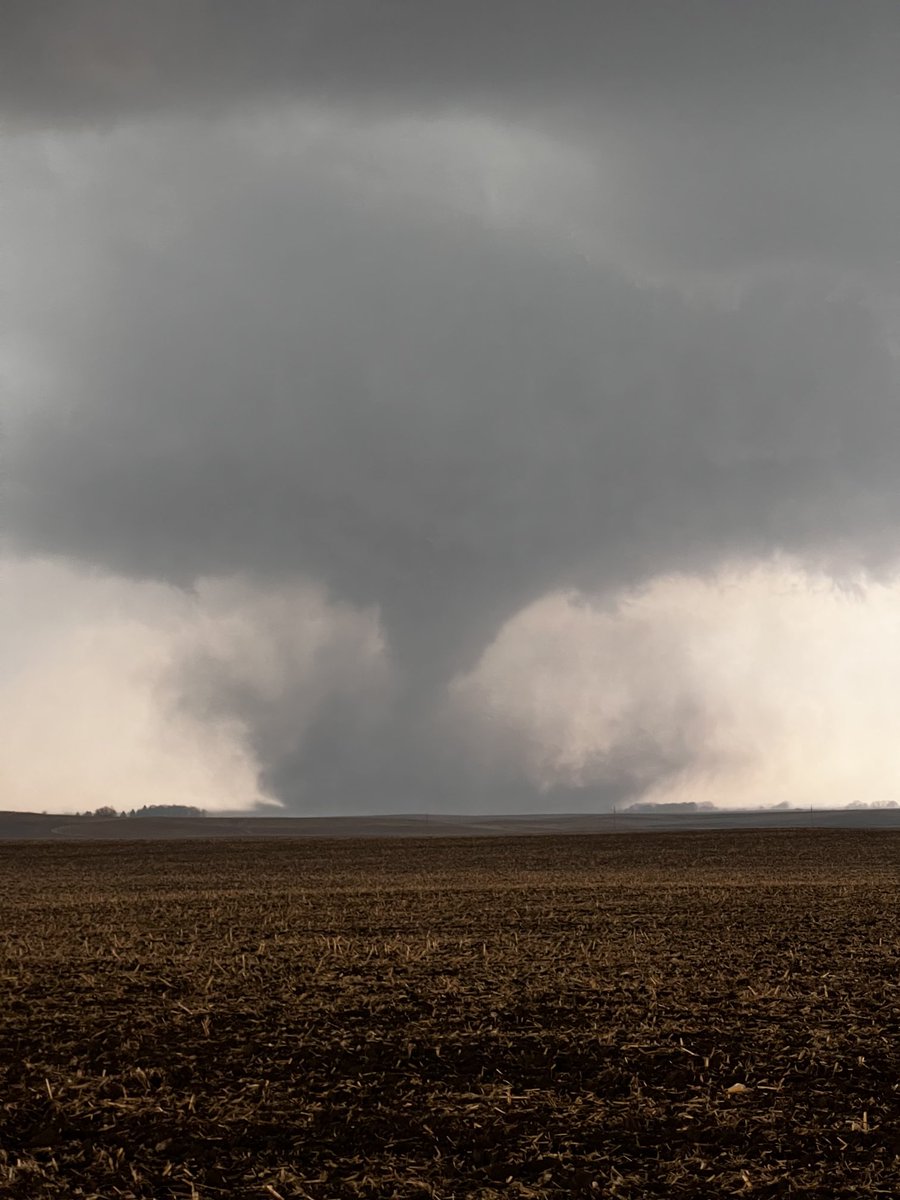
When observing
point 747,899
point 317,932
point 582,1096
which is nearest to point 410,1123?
point 582,1096

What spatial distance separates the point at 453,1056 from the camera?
44.4ft

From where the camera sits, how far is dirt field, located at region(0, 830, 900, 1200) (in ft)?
35.8

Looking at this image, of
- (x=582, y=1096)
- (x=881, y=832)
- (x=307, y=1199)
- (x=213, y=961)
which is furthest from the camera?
(x=881, y=832)

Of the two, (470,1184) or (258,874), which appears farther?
(258,874)

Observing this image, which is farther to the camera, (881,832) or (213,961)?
(881,832)

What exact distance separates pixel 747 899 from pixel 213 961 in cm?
1519

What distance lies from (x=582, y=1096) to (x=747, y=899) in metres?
17.5

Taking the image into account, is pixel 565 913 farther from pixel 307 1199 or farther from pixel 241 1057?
pixel 307 1199

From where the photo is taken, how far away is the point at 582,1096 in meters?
12.4

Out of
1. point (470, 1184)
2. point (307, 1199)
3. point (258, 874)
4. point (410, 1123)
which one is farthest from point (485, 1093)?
point (258, 874)

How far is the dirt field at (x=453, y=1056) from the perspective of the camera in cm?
1091

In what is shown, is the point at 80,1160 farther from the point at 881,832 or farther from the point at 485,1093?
the point at 881,832

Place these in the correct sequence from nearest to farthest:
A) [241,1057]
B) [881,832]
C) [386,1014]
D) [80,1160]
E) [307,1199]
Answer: [307,1199], [80,1160], [241,1057], [386,1014], [881,832]

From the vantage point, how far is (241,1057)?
13.7 metres
